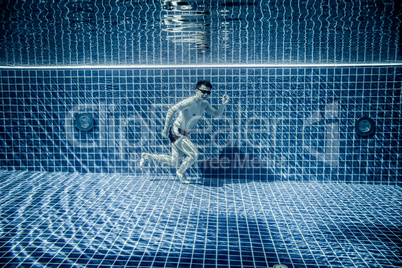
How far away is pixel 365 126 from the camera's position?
4812 millimetres

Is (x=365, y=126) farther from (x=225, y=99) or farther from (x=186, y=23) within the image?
(x=186, y=23)

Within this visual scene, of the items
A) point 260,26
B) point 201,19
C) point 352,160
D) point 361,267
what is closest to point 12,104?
point 201,19

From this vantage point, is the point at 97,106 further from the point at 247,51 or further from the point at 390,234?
the point at 390,234

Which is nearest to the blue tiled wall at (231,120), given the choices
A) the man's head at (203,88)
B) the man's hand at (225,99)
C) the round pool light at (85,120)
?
the round pool light at (85,120)

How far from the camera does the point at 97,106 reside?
5133 mm

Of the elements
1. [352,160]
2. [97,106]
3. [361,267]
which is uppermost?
[97,106]

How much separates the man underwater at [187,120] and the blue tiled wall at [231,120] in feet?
1.44

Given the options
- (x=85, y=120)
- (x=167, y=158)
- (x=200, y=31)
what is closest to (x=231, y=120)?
(x=167, y=158)

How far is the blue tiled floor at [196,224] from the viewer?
2352 millimetres

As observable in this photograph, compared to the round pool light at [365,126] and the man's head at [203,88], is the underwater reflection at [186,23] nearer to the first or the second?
the man's head at [203,88]

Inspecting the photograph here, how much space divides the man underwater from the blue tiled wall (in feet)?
1.44

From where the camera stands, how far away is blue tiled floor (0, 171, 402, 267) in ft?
7.72

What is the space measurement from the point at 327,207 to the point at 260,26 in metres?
2.52

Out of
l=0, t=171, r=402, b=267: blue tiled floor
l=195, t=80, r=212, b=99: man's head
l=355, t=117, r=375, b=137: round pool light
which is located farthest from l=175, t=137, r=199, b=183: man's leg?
l=355, t=117, r=375, b=137: round pool light
